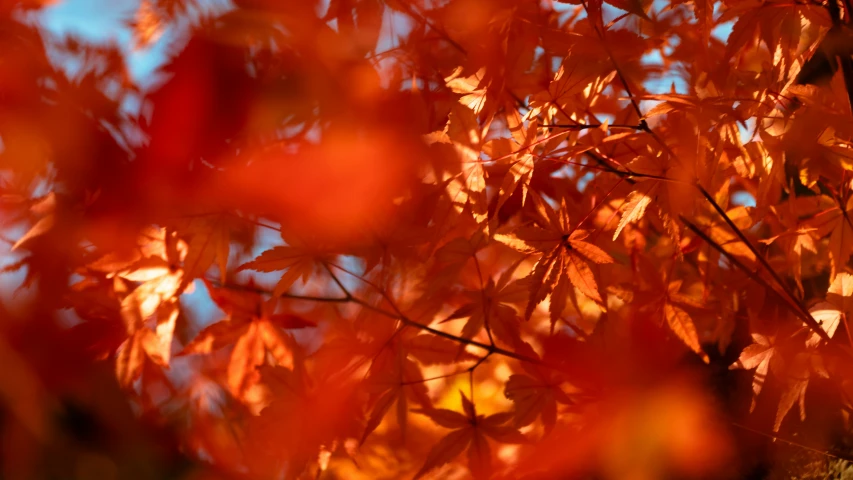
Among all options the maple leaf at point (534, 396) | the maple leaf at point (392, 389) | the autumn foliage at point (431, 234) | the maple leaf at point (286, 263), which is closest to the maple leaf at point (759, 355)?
the autumn foliage at point (431, 234)

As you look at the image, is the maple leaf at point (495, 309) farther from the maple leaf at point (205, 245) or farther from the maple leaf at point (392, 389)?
the maple leaf at point (205, 245)

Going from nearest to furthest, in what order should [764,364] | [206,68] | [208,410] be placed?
[764,364] → [206,68] → [208,410]

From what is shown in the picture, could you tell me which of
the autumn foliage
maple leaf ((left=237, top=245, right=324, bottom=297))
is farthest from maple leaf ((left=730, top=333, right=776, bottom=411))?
maple leaf ((left=237, top=245, right=324, bottom=297))

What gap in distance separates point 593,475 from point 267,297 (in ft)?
1.57

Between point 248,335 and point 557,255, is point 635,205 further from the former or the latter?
point 248,335

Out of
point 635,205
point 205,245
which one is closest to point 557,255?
point 635,205

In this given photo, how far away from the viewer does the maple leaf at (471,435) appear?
0.62 m

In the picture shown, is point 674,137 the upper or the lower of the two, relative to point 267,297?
upper

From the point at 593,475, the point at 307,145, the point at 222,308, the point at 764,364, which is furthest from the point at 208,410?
the point at 764,364

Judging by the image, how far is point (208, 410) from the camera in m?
0.94

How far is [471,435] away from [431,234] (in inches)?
9.3

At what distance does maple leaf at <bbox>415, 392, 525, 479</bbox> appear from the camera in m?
0.62

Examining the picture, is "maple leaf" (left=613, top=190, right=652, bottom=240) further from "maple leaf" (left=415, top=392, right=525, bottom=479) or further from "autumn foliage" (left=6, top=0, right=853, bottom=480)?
"maple leaf" (left=415, top=392, right=525, bottom=479)

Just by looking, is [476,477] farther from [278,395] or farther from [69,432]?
[69,432]
